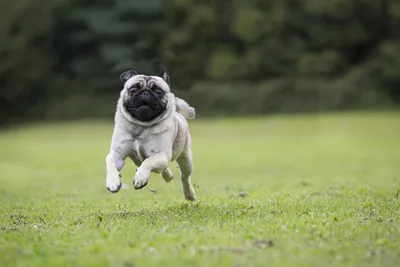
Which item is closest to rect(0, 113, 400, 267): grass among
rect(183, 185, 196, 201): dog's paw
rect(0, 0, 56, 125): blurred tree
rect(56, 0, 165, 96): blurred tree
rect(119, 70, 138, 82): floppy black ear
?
rect(183, 185, 196, 201): dog's paw

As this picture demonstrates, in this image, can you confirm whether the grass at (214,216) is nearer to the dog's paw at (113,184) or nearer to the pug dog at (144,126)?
the dog's paw at (113,184)

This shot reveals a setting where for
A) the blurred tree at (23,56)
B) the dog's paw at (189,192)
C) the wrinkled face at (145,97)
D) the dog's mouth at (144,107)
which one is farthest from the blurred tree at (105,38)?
the dog's mouth at (144,107)

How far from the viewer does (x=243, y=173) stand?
830 inches

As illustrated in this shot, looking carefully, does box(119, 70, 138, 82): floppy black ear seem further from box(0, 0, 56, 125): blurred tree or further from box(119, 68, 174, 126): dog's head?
box(0, 0, 56, 125): blurred tree

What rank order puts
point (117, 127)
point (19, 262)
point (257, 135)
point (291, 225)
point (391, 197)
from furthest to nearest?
point (257, 135) → point (391, 197) → point (117, 127) → point (291, 225) → point (19, 262)

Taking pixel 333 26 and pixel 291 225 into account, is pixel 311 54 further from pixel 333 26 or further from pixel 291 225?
pixel 291 225

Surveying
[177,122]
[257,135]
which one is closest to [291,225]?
[177,122]

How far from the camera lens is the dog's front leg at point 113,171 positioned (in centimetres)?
831

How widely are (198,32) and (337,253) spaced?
161 ft

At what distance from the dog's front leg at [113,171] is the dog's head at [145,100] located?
1.79 feet

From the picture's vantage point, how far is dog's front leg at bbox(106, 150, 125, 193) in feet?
27.3

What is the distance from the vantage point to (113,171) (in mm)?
8594

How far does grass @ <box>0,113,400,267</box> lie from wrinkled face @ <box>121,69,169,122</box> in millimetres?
1389

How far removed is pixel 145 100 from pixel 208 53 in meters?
46.2
